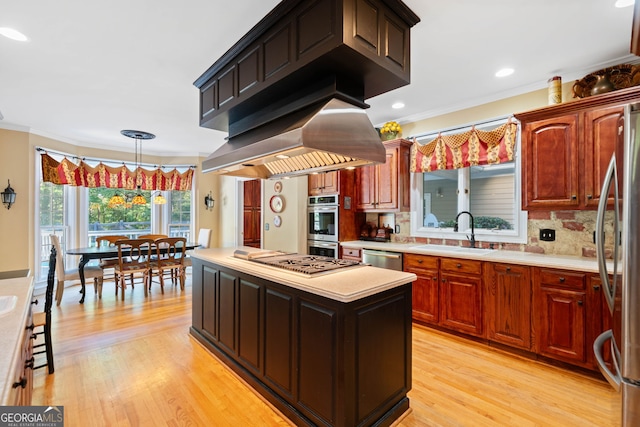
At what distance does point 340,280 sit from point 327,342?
14.6 inches

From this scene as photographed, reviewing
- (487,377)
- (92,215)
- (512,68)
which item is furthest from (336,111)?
(92,215)

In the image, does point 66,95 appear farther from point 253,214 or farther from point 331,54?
point 253,214

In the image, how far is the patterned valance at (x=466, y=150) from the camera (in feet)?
10.8

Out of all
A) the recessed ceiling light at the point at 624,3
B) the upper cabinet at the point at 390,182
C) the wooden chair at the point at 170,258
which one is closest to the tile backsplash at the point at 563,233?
the upper cabinet at the point at 390,182

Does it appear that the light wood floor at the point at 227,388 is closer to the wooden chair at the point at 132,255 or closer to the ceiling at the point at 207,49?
the wooden chair at the point at 132,255

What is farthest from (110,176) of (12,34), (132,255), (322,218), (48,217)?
(322,218)

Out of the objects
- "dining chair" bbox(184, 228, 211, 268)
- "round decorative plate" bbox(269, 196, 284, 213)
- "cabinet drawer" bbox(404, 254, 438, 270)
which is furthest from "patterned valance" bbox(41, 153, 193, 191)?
"cabinet drawer" bbox(404, 254, 438, 270)

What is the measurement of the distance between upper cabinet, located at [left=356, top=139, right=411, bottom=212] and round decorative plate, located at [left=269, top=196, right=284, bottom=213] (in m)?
1.35

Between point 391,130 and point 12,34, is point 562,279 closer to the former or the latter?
point 391,130

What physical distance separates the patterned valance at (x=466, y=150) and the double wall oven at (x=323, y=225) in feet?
4.07

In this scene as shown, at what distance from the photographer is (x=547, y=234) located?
3.10 meters

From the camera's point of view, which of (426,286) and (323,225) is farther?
(323,225)

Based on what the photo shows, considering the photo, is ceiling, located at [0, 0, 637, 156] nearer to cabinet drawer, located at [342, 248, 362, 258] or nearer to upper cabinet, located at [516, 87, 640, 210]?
upper cabinet, located at [516, 87, 640, 210]

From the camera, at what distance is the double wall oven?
428cm
